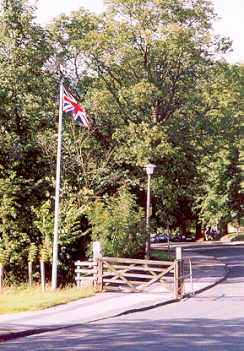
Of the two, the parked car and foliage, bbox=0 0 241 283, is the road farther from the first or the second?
the parked car

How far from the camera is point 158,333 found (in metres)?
10.3

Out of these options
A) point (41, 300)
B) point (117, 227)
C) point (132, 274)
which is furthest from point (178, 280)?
point (117, 227)

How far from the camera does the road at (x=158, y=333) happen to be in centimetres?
911

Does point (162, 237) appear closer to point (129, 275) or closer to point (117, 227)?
point (117, 227)

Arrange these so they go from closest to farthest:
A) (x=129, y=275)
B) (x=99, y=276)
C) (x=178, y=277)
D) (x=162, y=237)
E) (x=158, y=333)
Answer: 1. (x=158, y=333)
2. (x=178, y=277)
3. (x=129, y=275)
4. (x=99, y=276)
5. (x=162, y=237)

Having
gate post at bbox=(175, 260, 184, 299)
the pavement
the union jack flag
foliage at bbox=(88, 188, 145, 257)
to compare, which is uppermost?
the union jack flag

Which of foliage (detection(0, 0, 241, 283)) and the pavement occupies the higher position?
foliage (detection(0, 0, 241, 283))

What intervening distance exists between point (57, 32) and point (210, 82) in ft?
33.7

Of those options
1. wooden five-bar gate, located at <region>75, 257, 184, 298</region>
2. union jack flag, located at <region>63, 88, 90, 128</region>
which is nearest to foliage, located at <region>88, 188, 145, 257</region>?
wooden five-bar gate, located at <region>75, 257, 184, 298</region>

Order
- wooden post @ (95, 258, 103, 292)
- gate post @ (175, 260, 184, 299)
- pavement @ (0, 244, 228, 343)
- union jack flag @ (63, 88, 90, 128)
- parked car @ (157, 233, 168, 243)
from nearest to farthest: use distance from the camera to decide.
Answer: pavement @ (0, 244, 228, 343)
gate post @ (175, 260, 184, 299)
wooden post @ (95, 258, 103, 292)
union jack flag @ (63, 88, 90, 128)
parked car @ (157, 233, 168, 243)

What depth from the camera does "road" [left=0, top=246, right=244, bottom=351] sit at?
359 inches

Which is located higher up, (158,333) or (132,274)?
(132,274)

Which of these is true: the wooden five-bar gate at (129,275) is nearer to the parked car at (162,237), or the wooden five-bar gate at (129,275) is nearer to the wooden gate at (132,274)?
the wooden gate at (132,274)

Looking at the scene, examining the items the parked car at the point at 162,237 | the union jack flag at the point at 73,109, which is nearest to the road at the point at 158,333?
the union jack flag at the point at 73,109
